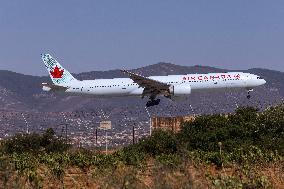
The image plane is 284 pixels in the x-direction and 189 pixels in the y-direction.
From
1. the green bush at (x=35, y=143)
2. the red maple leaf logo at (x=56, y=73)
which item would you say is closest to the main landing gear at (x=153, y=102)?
the red maple leaf logo at (x=56, y=73)

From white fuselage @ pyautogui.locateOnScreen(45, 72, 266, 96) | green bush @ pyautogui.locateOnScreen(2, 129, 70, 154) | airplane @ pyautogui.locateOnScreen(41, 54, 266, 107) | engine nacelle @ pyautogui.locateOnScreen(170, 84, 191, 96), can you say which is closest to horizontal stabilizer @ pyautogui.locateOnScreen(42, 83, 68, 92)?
airplane @ pyautogui.locateOnScreen(41, 54, 266, 107)

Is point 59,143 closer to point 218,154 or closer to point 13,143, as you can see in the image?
point 13,143

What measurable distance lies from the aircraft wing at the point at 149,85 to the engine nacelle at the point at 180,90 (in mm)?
1001

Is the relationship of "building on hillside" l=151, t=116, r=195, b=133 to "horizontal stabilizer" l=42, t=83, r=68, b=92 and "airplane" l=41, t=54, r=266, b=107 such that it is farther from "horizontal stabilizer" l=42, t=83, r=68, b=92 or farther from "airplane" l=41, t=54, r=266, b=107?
"horizontal stabilizer" l=42, t=83, r=68, b=92

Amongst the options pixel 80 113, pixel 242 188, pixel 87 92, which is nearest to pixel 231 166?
pixel 242 188

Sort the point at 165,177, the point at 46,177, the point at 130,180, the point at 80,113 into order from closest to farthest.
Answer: the point at 165,177
the point at 130,180
the point at 46,177
the point at 80,113

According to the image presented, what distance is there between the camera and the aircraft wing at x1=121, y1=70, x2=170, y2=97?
62.2 metres

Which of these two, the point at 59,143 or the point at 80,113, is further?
the point at 59,143

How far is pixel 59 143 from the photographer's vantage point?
1426 inches

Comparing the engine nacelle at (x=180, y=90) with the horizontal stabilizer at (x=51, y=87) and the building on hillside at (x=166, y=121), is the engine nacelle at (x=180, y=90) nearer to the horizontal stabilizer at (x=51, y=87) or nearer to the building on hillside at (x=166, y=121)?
the building on hillside at (x=166, y=121)

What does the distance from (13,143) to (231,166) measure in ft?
64.4

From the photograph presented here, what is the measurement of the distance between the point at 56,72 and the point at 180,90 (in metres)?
24.2

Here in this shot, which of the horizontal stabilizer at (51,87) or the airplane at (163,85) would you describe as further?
the horizontal stabilizer at (51,87)

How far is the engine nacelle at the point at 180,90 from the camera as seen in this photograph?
60.9 meters
